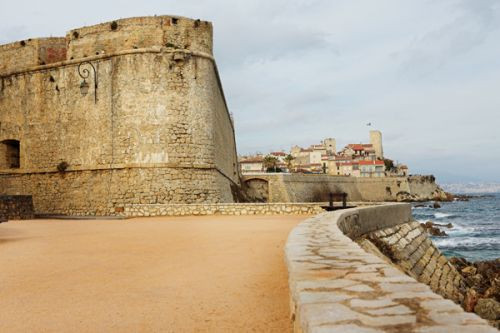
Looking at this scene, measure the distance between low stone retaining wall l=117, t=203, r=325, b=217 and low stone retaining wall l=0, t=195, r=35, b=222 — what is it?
4.23 meters

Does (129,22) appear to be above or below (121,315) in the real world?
above

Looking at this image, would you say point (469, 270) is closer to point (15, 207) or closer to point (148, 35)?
point (148, 35)

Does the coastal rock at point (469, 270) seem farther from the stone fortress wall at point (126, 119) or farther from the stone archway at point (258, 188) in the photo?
the stone archway at point (258, 188)

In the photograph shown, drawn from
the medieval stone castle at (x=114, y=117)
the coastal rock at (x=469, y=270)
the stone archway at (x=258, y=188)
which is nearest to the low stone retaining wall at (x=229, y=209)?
the medieval stone castle at (x=114, y=117)

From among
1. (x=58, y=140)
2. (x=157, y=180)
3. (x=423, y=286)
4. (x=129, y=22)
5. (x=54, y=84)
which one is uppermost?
(x=129, y=22)

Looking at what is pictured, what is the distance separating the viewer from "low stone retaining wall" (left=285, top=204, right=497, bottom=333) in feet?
6.72

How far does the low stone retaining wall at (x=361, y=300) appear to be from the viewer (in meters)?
2.05

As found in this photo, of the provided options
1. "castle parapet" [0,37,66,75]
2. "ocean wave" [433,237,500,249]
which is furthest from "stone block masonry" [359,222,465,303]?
"castle parapet" [0,37,66,75]

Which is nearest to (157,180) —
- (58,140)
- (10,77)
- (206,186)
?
(206,186)

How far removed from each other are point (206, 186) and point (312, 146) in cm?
9930

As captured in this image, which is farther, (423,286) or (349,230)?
(349,230)

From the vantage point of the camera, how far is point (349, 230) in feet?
28.9

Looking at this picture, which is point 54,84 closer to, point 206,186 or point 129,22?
point 129,22

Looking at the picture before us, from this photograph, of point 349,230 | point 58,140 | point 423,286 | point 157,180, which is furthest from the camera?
point 58,140
